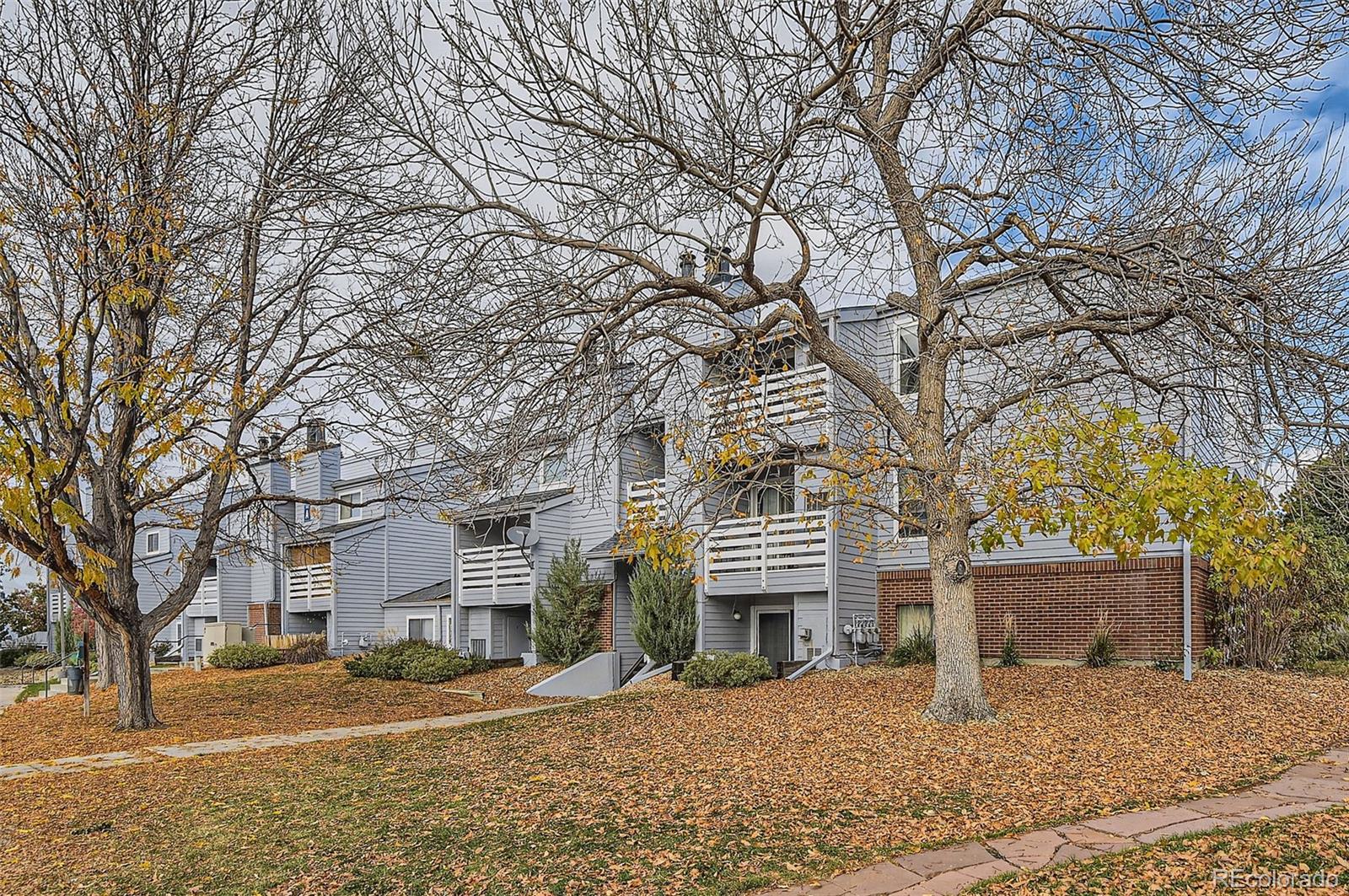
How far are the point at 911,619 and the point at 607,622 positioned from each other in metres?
7.28

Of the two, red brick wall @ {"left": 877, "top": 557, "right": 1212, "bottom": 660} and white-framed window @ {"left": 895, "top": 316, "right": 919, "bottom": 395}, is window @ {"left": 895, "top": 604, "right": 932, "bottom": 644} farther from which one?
white-framed window @ {"left": 895, "top": 316, "right": 919, "bottom": 395}

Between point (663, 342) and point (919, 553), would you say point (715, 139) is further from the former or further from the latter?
point (919, 553)

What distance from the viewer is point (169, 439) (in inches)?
463

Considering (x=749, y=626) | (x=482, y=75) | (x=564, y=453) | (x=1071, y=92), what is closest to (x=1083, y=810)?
(x=564, y=453)

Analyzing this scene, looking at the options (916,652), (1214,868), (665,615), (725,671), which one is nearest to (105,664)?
(665,615)

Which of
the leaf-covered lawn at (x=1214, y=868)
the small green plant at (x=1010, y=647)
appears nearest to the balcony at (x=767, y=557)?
the small green plant at (x=1010, y=647)

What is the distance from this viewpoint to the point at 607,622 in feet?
71.9

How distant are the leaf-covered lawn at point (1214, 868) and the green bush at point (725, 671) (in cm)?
954

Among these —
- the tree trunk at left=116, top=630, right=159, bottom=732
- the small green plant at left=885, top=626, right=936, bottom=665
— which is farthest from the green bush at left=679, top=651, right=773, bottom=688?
the tree trunk at left=116, top=630, right=159, bottom=732

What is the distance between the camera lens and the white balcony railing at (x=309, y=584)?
3125cm

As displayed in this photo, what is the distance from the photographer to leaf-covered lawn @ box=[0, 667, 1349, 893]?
20.8 feet

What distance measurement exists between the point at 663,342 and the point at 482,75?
4.73 meters

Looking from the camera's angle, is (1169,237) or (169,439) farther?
(169,439)

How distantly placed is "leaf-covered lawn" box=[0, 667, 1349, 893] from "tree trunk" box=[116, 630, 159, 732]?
3.13 metres
